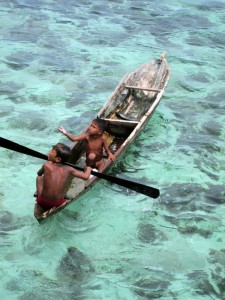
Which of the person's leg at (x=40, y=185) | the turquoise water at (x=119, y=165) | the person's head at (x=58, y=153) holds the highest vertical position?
the person's head at (x=58, y=153)

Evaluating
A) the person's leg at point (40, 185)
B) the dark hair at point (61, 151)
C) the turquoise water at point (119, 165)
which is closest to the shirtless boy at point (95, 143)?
the turquoise water at point (119, 165)

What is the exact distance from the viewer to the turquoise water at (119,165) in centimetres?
646

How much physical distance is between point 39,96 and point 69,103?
0.81m

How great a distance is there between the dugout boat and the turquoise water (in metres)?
0.42

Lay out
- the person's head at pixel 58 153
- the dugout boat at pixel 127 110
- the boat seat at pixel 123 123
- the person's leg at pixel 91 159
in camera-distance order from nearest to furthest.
Result: 1. the person's head at pixel 58 153
2. the person's leg at pixel 91 159
3. the dugout boat at pixel 127 110
4. the boat seat at pixel 123 123

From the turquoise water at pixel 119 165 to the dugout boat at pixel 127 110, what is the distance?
1.37 ft

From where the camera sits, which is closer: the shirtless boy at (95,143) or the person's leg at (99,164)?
the shirtless boy at (95,143)

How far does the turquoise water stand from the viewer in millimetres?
6465

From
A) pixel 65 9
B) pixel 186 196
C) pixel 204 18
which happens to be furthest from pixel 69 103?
pixel 204 18

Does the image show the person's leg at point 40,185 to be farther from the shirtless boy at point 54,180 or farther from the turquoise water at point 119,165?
the turquoise water at point 119,165

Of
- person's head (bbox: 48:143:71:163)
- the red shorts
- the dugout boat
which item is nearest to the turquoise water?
the dugout boat

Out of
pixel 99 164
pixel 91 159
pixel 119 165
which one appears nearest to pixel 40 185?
pixel 91 159

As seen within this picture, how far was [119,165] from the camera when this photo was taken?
8.55 metres

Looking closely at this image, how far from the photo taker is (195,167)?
9.03m
